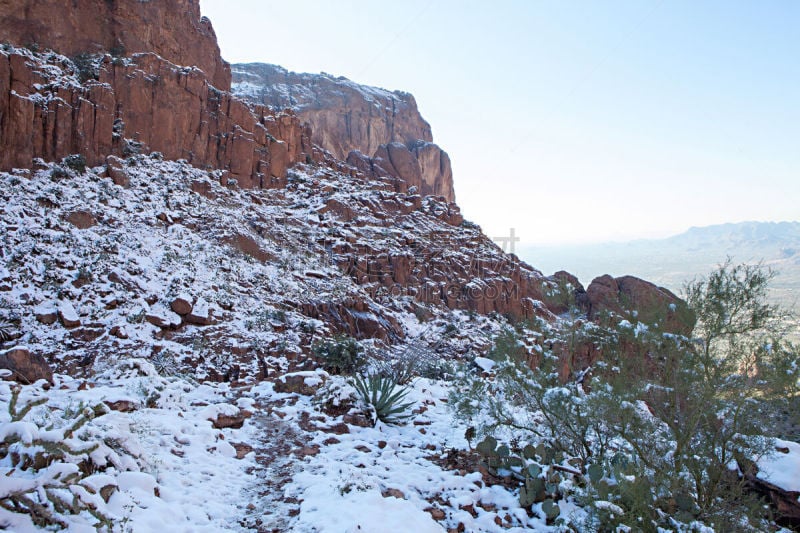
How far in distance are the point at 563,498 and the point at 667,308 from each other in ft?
9.30

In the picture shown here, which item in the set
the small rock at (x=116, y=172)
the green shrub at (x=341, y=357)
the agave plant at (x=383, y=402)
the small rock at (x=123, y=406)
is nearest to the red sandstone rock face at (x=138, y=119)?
the small rock at (x=116, y=172)

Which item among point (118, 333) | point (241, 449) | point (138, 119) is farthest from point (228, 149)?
point (241, 449)

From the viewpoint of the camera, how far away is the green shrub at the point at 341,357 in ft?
33.9

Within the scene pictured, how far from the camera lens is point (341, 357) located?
34.4 feet

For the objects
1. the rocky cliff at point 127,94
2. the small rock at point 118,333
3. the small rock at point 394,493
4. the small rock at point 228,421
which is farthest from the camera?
the rocky cliff at point 127,94

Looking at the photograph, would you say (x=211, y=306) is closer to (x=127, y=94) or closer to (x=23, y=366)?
(x=23, y=366)

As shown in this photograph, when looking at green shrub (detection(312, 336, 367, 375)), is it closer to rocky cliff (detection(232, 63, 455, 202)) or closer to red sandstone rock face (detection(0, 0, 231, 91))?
red sandstone rock face (detection(0, 0, 231, 91))

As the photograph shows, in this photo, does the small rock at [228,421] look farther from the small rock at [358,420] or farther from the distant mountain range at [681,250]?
the distant mountain range at [681,250]

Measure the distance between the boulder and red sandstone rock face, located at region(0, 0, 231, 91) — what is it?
18.6 m

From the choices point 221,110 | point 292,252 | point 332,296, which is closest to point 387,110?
point 221,110

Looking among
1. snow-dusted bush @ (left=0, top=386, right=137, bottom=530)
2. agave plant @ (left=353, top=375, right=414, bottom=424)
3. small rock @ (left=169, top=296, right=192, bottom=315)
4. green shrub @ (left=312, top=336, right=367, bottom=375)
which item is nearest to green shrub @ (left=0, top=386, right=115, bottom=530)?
snow-dusted bush @ (left=0, top=386, right=137, bottom=530)

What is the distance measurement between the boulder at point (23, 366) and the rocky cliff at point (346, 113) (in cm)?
3737

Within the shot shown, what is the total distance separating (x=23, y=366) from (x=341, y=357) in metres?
5.90

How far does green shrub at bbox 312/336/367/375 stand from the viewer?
407 inches
